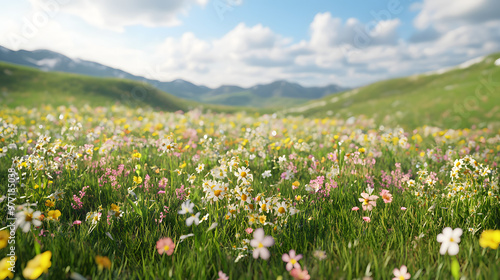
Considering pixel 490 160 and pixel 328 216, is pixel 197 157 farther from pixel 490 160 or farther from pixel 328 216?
pixel 490 160

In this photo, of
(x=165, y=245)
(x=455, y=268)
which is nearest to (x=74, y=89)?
(x=165, y=245)

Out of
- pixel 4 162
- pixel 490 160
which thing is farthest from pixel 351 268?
pixel 490 160

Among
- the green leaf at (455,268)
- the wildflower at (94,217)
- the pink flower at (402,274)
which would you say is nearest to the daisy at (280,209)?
the pink flower at (402,274)

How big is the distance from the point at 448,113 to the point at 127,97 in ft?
153

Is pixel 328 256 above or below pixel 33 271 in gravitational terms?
below

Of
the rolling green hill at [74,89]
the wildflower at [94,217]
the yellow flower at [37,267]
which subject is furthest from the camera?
the rolling green hill at [74,89]

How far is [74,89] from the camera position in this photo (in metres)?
42.3

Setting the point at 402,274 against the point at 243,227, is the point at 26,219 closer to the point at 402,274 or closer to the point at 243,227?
the point at 243,227

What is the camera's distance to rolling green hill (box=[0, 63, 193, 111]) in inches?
1398

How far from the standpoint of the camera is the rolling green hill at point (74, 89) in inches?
1398

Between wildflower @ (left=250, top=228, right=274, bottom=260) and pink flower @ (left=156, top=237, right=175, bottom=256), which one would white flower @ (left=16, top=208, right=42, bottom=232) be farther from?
wildflower @ (left=250, top=228, right=274, bottom=260)

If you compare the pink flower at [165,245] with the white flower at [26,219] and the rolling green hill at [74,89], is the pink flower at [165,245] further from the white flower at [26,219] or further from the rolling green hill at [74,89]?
the rolling green hill at [74,89]

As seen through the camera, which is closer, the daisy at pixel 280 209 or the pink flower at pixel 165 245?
the pink flower at pixel 165 245

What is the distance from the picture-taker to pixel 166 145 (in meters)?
4.86
